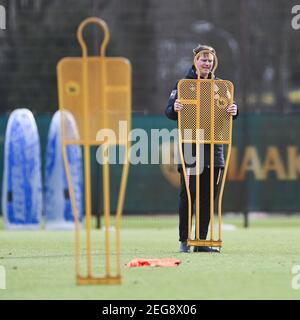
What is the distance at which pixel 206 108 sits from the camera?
414 inches

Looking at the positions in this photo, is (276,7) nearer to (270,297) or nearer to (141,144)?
(141,144)

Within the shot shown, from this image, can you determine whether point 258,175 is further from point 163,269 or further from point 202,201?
point 163,269

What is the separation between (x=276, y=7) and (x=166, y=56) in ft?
6.70

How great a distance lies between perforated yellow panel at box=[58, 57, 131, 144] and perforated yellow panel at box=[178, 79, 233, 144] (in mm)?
2860

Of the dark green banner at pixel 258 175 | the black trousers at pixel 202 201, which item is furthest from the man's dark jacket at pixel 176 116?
the dark green banner at pixel 258 175

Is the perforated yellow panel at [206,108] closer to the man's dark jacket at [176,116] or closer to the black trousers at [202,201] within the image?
the man's dark jacket at [176,116]

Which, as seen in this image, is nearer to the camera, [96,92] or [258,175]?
[96,92]

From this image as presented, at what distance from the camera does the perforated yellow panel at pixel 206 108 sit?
411 inches

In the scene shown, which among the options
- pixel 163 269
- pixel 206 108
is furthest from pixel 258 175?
pixel 163 269

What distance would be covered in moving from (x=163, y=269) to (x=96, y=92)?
81.3 inches

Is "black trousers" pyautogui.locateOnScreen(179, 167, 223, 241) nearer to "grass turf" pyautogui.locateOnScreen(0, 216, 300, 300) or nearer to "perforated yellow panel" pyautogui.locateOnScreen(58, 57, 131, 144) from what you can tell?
"grass turf" pyautogui.locateOnScreen(0, 216, 300, 300)

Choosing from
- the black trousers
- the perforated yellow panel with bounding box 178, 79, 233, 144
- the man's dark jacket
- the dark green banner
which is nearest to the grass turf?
the black trousers

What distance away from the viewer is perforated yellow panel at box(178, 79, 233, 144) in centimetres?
1043
